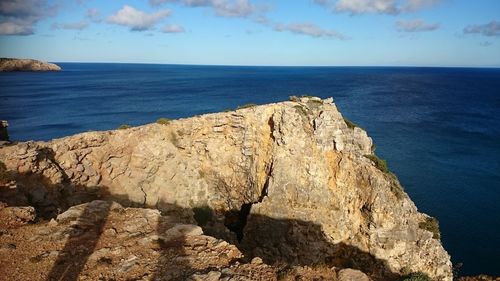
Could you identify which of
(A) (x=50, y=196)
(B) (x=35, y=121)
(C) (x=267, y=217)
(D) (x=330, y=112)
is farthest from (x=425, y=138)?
(B) (x=35, y=121)

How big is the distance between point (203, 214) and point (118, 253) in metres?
17.4

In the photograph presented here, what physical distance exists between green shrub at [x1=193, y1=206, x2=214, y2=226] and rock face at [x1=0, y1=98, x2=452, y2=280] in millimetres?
92

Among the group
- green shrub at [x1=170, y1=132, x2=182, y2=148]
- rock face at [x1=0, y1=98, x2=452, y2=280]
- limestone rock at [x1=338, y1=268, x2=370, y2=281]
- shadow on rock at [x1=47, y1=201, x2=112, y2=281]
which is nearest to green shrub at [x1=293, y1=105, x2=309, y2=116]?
rock face at [x1=0, y1=98, x2=452, y2=280]

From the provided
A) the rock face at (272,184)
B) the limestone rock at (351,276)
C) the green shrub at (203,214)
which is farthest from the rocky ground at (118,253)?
the green shrub at (203,214)

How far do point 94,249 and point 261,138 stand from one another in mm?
21335

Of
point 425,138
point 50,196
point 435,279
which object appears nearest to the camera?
point 50,196

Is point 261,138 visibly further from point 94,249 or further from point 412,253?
point 94,249

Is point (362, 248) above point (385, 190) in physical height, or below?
below

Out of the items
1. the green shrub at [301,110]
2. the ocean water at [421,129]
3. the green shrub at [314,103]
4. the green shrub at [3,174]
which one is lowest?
the ocean water at [421,129]

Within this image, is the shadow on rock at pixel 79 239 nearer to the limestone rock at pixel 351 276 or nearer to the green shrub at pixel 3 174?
the green shrub at pixel 3 174

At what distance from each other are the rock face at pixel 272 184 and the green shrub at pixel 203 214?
92mm

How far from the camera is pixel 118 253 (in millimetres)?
12891

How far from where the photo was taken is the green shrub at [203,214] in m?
29.7

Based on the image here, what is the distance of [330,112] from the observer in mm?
32750
